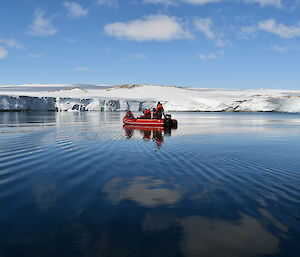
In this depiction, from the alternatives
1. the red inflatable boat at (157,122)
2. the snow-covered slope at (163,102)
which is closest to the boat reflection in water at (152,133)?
the red inflatable boat at (157,122)

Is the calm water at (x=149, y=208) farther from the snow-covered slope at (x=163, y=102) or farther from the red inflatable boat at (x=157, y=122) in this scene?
the snow-covered slope at (x=163, y=102)

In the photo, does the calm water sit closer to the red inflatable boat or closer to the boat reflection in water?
the boat reflection in water

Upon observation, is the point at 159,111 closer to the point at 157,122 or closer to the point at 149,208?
the point at 157,122

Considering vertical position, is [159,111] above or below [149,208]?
above

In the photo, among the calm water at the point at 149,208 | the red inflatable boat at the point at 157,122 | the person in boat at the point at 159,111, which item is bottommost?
the calm water at the point at 149,208

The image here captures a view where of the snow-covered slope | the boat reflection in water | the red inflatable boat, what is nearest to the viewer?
the boat reflection in water

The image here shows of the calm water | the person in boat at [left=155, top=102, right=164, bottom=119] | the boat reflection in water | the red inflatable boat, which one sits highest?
the person in boat at [left=155, top=102, right=164, bottom=119]

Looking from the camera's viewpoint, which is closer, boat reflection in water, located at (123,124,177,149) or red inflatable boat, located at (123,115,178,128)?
boat reflection in water, located at (123,124,177,149)

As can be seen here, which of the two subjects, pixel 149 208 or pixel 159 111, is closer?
pixel 149 208

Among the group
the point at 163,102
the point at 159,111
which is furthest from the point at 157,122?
the point at 163,102

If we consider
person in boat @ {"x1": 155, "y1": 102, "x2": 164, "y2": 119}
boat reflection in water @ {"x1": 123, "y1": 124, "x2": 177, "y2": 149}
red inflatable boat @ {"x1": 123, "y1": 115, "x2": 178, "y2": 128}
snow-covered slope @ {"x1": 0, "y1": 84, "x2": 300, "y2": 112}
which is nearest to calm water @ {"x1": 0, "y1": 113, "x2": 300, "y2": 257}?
boat reflection in water @ {"x1": 123, "y1": 124, "x2": 177, "y2": 149}

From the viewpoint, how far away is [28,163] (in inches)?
380

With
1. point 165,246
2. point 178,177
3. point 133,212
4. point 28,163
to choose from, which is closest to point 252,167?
point 178,177

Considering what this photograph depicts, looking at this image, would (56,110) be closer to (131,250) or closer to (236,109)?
(236,109)
